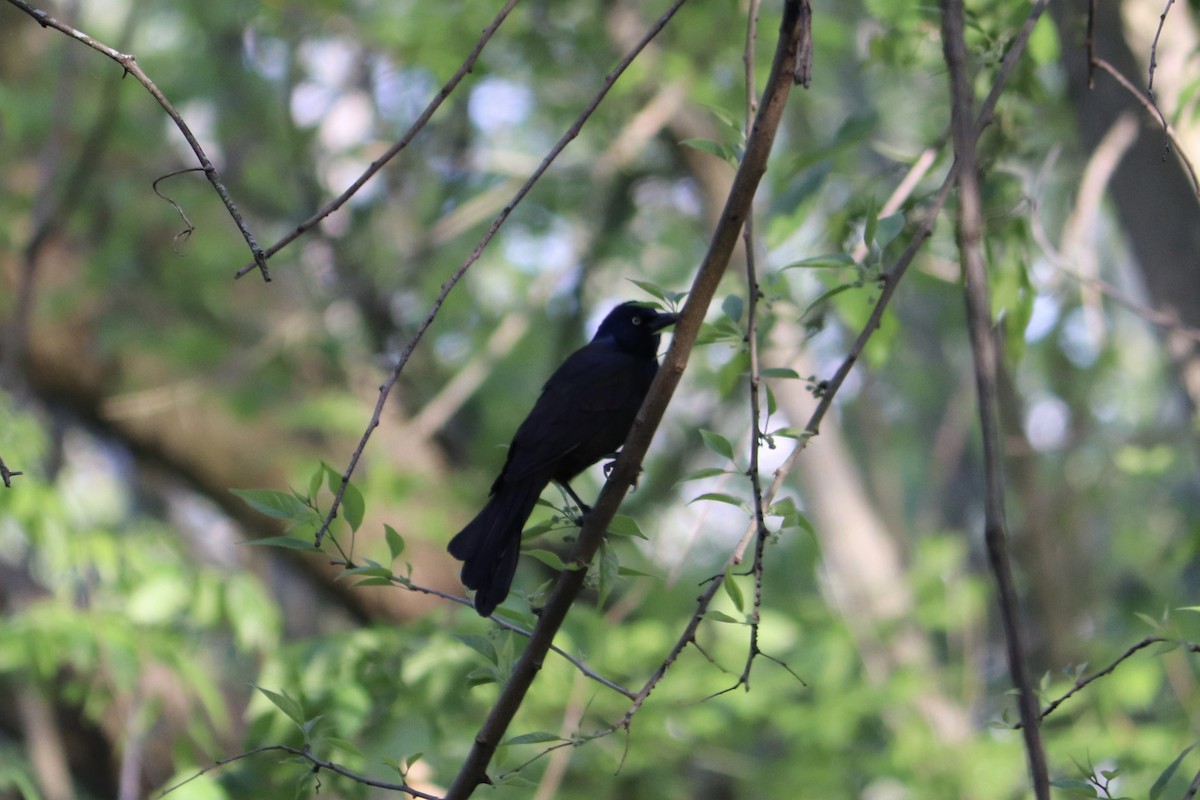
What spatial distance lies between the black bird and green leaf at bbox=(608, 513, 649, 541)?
57 cm

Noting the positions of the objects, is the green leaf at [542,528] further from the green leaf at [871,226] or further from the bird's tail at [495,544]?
the green leaf at [871,226]

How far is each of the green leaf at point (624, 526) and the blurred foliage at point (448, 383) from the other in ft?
1.78

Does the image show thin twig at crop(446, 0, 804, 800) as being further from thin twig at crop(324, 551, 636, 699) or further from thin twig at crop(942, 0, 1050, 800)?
thin twig at crop(942, 0, 1050, 800)

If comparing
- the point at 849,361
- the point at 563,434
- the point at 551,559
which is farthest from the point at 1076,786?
the point at 563,434

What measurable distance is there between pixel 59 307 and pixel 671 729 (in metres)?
4.07

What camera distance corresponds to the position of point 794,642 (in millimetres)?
5852

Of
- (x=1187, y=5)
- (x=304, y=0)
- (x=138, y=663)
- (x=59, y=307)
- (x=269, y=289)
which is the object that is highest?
(x=304, y=0)

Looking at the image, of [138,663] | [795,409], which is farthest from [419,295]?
[138,663]

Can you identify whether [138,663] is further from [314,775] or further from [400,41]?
[400,41]

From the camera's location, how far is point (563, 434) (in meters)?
3.32

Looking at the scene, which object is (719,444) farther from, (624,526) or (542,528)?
(542,528)

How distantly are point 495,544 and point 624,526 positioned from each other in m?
0.79

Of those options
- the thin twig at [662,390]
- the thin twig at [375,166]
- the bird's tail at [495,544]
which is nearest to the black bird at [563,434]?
the bird's tail at [495,544]

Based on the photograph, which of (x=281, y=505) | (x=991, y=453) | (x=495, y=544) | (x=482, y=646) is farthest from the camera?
(x=495, y=544)
